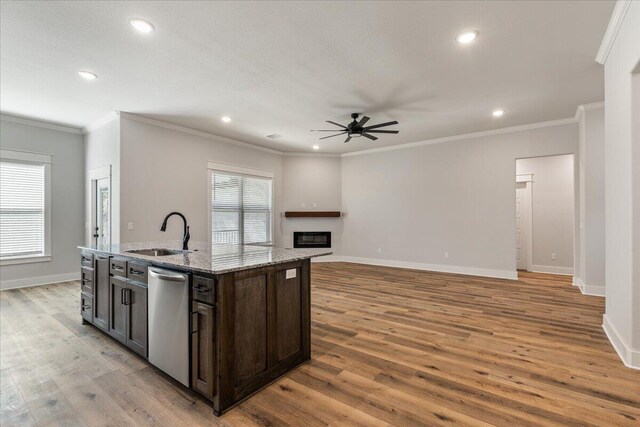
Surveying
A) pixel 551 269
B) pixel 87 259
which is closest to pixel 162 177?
pixel 87 259

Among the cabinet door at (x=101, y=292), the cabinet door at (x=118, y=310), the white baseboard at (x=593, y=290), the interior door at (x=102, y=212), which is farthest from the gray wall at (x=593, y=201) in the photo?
the interior door at (x=102, y=212)

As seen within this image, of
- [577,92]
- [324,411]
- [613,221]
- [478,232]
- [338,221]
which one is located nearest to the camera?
[324,411]

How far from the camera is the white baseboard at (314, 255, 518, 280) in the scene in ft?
20.1

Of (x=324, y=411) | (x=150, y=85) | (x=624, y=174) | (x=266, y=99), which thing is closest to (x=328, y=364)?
(x=324, y=411)

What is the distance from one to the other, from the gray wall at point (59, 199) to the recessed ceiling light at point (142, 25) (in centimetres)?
454

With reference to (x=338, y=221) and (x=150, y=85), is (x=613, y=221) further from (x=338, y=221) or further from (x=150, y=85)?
(x=338, y=221)

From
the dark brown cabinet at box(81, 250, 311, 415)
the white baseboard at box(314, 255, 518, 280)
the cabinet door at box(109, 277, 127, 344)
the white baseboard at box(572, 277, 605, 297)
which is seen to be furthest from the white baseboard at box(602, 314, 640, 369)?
the cabinet door at box(109, 277, 127, 344)

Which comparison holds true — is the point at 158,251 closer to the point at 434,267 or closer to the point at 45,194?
the point at 45,194

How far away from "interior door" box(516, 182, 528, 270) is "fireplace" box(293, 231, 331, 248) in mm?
4568

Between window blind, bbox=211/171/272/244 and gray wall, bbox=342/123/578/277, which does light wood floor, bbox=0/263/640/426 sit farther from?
window blind, bbox=211/171/272/244

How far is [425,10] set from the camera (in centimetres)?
256

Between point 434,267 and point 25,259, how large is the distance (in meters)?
7.99

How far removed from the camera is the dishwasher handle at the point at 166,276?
2.18 meters

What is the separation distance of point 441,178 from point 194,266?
610 cm
